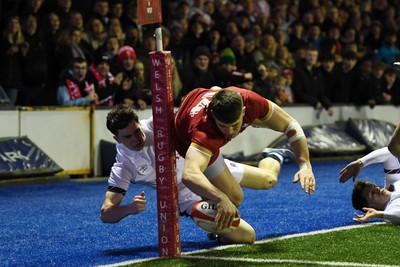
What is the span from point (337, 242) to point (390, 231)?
0.77 metres

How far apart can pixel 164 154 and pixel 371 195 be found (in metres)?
2.66

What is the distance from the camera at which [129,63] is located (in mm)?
14445

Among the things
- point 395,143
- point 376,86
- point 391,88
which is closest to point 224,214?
Result: point 395,143

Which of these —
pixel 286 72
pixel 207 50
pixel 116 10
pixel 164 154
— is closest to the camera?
pixel 164 154

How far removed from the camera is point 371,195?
28.3 feet

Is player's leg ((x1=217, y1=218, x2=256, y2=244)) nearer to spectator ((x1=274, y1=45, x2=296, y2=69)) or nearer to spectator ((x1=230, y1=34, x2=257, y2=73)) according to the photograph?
spectator ((x1=230, y1=34, x2=257, y2=73))

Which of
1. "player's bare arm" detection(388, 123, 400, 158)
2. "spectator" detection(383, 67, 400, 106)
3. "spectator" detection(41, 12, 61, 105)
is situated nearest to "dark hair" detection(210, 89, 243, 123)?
"player's bare arm" detection(388, 123, 400, 158)

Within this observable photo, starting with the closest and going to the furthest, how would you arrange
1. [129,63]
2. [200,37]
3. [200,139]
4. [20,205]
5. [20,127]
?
[200,139]
[20,205]
[20,127]
[129,63]
[200,37]

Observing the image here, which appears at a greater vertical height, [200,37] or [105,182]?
[200,37]

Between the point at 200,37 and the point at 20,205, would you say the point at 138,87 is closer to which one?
the point at 200,37

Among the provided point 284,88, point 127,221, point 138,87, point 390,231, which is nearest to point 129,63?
point 138,87

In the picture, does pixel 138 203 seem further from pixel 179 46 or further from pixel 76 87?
pixel 179 46

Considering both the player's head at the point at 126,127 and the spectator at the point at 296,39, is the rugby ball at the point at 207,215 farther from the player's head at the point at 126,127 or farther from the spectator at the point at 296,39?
the spectator at the point at 296,39

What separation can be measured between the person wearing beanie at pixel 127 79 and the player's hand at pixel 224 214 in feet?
26.2
